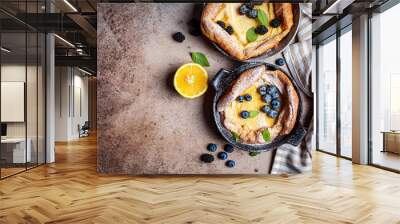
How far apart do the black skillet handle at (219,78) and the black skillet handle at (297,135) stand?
1.42 meters

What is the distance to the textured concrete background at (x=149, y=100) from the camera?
18.3 ft

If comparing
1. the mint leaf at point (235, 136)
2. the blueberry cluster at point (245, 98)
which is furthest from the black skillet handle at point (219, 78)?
the mint leaf at point (235, 136)

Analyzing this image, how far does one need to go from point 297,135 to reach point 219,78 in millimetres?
1570

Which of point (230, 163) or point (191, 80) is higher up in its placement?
point (191, 80)

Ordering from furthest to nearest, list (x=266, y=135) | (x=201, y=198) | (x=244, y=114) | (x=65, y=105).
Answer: (x=65, y=105) < (x=266, y=135) < (x=244, y=114) < (x=201, y=198)

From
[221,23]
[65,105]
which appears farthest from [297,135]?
[65,105]

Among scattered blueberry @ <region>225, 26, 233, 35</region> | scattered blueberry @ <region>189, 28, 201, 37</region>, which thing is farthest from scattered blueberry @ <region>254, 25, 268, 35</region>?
scattered blueberry @ <region>189, 28, 201, 37</region>

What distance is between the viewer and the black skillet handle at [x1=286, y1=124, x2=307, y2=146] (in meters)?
5.52

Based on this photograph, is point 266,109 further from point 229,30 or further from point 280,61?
point 229,30

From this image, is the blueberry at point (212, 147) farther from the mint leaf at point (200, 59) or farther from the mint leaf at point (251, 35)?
the mint leaf at point (251, 35)

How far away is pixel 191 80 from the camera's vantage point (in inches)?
216

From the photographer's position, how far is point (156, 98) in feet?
18.3

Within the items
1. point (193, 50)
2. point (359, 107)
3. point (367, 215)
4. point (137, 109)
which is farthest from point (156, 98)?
point (359, 107)

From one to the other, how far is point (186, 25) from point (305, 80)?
7.08 feet
